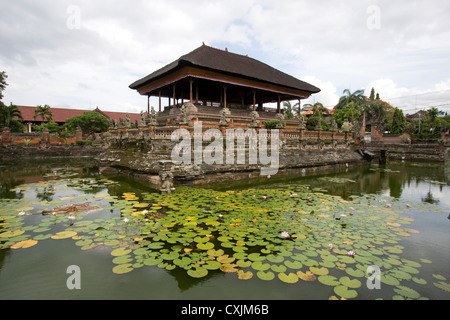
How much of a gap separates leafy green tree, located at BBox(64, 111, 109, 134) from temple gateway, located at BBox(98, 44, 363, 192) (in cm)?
1773

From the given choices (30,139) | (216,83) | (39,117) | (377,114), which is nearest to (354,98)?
(377,114)

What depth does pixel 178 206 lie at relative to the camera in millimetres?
5574

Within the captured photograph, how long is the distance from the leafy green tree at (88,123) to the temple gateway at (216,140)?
1773 cm

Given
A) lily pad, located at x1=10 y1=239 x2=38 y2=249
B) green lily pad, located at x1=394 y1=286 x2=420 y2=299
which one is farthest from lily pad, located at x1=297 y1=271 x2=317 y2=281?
lily pad, located at x1=10 y1=239 x2=38 y2=249

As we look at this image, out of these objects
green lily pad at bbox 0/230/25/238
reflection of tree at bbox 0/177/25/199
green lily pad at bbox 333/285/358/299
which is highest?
reflection of tree at bbox 0/177/25/199

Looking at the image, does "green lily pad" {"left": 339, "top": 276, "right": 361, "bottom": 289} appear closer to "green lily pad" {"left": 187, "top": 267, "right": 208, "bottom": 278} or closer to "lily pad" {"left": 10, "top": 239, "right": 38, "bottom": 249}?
"green lily pad" {"left": 187, "top": 267, "right": 208, "bottom": 278}

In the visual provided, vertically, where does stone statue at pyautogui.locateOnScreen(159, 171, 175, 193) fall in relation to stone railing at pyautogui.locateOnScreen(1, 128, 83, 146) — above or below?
below

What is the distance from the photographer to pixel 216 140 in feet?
31.1

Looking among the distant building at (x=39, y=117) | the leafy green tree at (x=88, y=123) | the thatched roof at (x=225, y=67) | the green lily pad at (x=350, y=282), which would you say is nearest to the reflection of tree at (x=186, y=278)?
the green lily pad at (x=350, y=282)

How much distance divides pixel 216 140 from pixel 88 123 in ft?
94.1

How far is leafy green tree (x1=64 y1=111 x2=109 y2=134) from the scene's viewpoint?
31297 millimetres

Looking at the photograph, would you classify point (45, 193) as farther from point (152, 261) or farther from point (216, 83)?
point (216, 83)

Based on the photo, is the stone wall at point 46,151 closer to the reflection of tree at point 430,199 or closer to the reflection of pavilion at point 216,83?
the reflection of pavilion at point 216,83

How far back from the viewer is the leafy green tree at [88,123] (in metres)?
31.3
